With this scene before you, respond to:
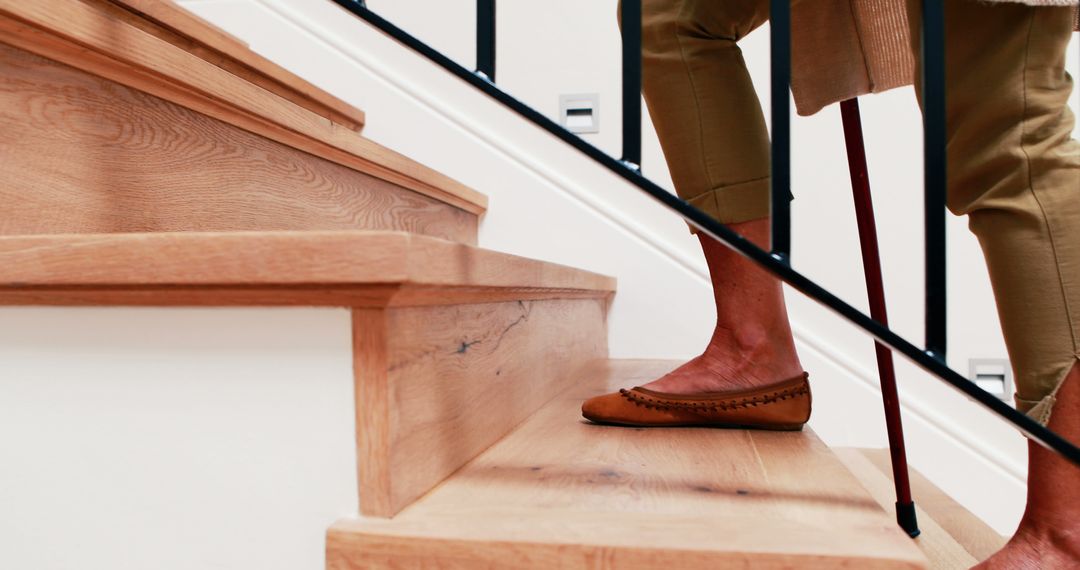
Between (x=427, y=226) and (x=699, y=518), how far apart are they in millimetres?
826

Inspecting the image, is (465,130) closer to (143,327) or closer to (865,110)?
(865,110)

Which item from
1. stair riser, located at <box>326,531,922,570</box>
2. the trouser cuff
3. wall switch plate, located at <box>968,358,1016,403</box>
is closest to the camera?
stair riser, located at <box>326,531,922,570</box>

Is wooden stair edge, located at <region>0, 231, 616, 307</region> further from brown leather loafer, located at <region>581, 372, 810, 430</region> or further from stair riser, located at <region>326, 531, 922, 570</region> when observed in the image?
brown leather loafer, located at <region>581, 372, 810, 430</region>

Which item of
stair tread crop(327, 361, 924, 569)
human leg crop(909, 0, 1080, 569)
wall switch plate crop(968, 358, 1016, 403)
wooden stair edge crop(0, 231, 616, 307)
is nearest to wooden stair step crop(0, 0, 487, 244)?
wooden stair edge crop(0, 231, 616, 307)

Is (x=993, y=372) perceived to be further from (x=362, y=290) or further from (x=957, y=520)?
(x=362, y=290)

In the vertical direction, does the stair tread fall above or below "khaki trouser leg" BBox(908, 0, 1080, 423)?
below

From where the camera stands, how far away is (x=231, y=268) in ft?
1.49

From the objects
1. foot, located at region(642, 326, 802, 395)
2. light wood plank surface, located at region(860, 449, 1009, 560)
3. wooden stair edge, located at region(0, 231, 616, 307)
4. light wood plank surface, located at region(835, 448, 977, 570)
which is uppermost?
wooden stair edge, located at region(0, 231, 616, 307)

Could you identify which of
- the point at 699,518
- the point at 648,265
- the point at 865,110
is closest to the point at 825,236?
the point at 865,110

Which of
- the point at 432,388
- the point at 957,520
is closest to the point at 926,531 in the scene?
the point at 957,520

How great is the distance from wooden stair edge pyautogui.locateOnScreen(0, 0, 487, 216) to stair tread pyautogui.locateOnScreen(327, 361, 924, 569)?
45 centimetres

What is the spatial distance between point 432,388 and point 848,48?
0.66 metres

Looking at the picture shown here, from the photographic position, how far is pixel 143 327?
1.64ft

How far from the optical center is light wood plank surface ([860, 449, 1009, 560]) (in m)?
0.96
